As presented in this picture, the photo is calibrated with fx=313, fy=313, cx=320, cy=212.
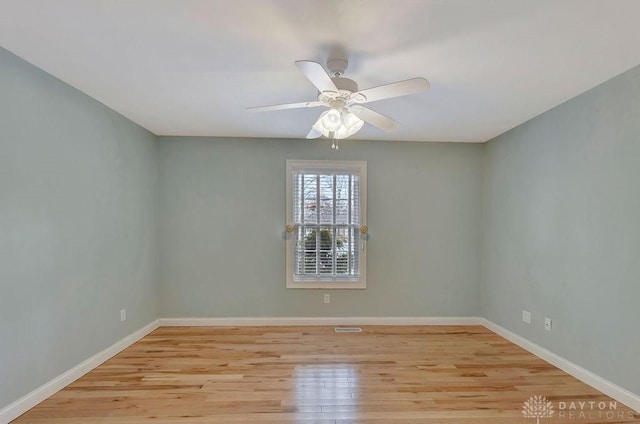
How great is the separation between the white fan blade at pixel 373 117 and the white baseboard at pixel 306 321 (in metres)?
2.59

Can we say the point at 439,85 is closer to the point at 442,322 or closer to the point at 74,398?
the point at 442,322

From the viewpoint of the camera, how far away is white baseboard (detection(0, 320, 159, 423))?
2062mm

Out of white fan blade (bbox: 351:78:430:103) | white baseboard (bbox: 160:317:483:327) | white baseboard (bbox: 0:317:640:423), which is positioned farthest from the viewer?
white baseboard (bbox: 160:317:483:327)

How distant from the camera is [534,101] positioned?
2760mm

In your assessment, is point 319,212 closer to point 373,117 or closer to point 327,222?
point 327,222

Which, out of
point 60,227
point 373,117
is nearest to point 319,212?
point 373,117

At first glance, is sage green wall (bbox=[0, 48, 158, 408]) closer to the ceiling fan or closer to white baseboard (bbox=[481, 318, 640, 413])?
the ceiling fan

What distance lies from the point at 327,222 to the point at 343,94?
2.21 m

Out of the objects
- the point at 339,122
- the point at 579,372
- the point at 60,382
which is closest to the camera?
the point at 339,122

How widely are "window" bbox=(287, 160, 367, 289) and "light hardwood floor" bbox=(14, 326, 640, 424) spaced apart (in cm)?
75

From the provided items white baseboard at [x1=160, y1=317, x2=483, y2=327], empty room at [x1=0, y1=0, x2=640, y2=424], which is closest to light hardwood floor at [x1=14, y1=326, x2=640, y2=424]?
empty room at [x1=0, y1=0, x2=640, y2=424]

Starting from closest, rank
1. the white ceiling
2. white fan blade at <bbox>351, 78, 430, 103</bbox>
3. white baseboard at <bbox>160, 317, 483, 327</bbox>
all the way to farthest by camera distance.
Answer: the white ceiling < white fan blade at <bbox>351, 78, 430, 103</bbox> < white baseboard at <bbox>160, 317, 483, 327</bbox>

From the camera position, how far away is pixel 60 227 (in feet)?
8.07

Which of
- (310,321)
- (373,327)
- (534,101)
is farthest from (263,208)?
(534,101)
